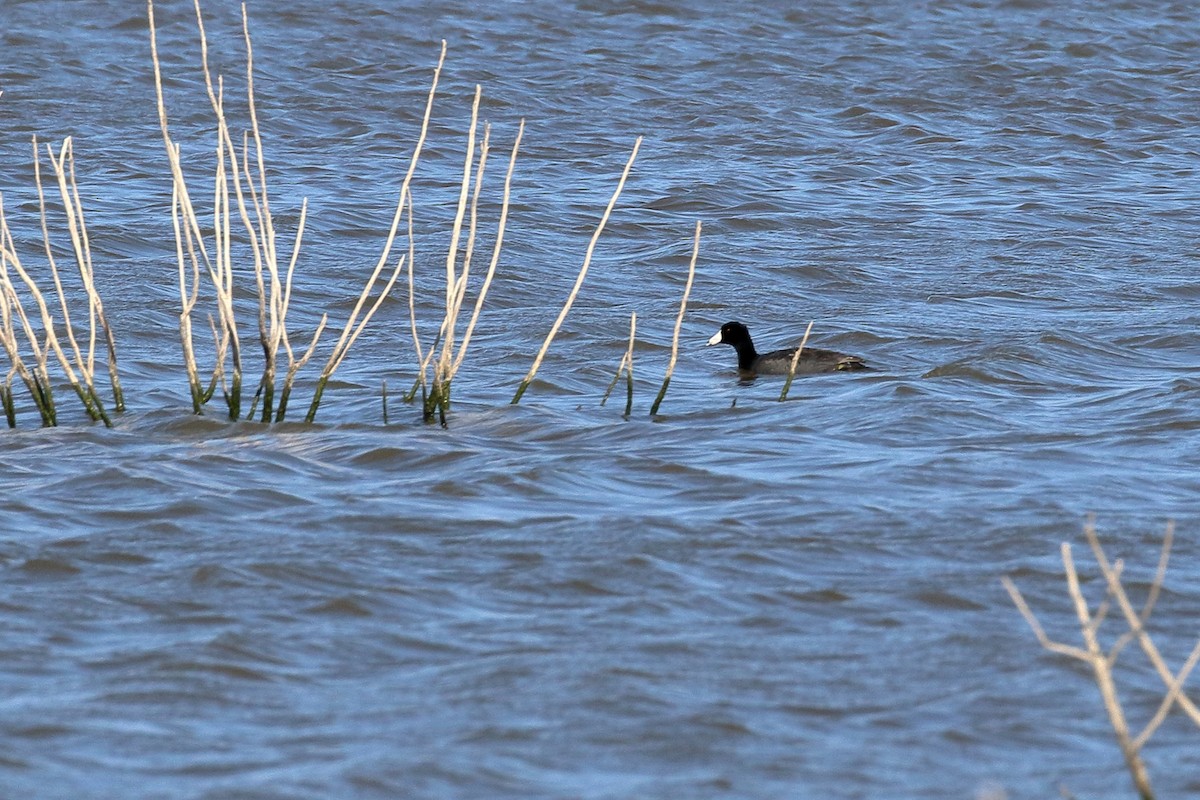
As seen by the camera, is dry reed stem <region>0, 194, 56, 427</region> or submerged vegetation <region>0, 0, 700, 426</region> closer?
submerged vegetation <region>0, 0, 700, 426</region>

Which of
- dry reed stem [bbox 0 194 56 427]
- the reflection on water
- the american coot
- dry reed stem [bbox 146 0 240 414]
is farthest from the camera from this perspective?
the american coot

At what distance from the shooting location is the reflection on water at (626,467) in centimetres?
533

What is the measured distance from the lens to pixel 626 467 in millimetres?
8469

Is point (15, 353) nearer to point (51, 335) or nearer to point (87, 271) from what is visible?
point (51, 335)

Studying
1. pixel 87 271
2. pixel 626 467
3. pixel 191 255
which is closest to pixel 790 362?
pixel 626 467

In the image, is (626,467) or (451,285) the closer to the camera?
(451,285)

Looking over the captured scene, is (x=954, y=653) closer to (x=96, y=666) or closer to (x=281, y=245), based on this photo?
(x=96, y=666)

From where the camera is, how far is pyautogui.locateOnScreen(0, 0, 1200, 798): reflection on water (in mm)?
5328

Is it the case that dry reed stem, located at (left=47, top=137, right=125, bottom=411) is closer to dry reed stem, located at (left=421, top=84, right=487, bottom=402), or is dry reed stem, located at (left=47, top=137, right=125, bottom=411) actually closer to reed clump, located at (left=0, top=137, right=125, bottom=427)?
reed clump, located at (left=0, top=137, right=125, bottom=427)

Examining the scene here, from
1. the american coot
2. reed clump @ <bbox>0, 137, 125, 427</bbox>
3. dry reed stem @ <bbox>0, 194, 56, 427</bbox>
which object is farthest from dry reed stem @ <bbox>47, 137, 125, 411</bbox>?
the american coot

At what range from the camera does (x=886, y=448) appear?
9.05m

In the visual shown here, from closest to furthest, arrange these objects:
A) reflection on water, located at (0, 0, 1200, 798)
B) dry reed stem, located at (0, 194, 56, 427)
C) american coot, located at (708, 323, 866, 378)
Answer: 1. reflection on water, located at (0, 0, 1200, 798)
2. dry reed stem, located at (0, 194, 56, 427)
3. american coot, located at (708, 323, 866, 378)

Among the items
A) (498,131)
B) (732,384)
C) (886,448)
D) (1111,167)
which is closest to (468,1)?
(498,131)

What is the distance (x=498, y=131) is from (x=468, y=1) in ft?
13.6
